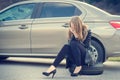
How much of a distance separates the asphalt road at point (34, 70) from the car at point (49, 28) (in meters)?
0.31

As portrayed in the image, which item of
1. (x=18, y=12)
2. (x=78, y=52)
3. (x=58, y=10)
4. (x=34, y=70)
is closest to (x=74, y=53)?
(x=78, y=52)

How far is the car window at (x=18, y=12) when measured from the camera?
36.8 ft

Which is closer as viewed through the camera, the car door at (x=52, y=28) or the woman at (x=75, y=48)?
the woman at (x=75, y=48)

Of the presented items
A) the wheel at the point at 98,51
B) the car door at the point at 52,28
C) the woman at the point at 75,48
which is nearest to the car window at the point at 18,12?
the car door at the point at 52,28

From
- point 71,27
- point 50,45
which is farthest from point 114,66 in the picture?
point 71,27

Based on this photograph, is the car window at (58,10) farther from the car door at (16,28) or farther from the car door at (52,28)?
the car door at (16,28)

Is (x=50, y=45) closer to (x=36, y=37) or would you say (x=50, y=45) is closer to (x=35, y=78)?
(x=36, y=37)

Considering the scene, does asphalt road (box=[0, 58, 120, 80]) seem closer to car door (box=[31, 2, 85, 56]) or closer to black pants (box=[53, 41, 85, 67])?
black pants (box=[53, 41, 85, 67])

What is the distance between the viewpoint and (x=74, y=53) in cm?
928

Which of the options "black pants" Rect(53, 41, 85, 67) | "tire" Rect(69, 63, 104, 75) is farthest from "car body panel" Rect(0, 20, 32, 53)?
"tire" Rect(69, 63, 104, 75)

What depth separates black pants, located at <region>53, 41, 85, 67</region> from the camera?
9.27m

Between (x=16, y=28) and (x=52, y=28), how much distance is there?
2.95 feet

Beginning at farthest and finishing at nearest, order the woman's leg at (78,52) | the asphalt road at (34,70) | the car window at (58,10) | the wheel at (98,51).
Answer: the car window at (58,10) < the wheel at (98,51) < the asphalt road at (34,70) < the woman's leg at (78,52)

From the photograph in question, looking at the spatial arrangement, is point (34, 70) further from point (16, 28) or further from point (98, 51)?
point (98, 51)
